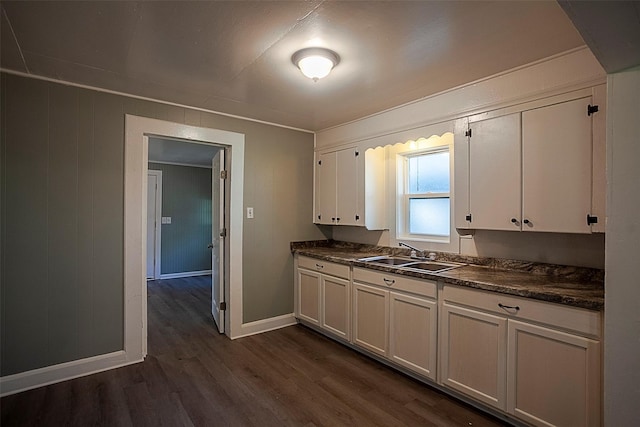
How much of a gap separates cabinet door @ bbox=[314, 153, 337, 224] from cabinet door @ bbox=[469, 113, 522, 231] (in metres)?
1.61

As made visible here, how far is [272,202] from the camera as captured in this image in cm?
365

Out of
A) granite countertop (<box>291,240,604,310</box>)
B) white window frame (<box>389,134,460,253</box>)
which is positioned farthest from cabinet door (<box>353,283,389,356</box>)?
white window frame (<box>389,134,460,253</box>)

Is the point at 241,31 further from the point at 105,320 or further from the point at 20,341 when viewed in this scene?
the point at 20,341

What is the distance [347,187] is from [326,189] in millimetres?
372

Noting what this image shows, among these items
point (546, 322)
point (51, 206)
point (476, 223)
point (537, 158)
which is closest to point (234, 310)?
point (51, 206)

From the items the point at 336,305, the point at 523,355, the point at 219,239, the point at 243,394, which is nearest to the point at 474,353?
the point at 523,355

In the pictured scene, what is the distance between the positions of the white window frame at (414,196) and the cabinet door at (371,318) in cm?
71

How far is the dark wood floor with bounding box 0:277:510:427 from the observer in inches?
80.0

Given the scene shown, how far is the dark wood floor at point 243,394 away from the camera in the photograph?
2.03 metres

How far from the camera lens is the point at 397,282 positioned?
2.54 meters

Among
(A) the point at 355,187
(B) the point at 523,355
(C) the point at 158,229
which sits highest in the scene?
(A) the point at 355,187

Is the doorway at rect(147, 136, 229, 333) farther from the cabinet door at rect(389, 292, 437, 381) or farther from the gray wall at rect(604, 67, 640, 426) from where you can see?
the gray wall at rect(604, 67, 640, 426)

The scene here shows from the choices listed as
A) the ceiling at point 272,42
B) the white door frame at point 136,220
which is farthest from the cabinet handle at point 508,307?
the white door frame at point 136,220

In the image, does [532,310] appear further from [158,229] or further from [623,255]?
[158,229]
